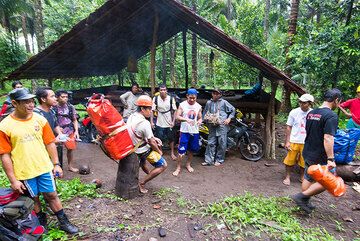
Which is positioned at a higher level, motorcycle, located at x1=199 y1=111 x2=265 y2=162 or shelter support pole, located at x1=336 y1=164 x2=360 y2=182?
motorcycle, located at x1=199 y1=111 x2=265 y2=162

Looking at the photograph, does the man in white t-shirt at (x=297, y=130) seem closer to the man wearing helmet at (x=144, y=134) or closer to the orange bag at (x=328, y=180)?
the orange bag at (x=328, y=180)

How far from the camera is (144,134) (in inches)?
173

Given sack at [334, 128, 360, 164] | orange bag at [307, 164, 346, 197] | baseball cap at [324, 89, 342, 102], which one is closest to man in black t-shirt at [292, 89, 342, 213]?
baseball cap at [324, 89, 342, 102]

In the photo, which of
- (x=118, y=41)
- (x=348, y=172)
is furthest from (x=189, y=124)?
(x=118, y=41)

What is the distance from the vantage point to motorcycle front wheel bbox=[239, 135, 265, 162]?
7246 millimetres

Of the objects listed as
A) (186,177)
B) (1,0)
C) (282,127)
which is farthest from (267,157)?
(1,0)

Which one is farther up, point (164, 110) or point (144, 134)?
point (164, 110)

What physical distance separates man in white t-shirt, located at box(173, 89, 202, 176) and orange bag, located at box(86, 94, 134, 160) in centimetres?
213

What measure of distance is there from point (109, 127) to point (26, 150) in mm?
1227

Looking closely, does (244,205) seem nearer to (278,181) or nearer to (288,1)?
(278,181)

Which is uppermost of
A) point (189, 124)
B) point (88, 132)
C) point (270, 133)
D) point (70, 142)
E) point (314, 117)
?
point (314, 117)

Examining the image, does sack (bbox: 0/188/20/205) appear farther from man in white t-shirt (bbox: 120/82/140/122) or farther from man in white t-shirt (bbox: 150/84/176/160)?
man in white t-shirt (bbox: 120/82/140/122)

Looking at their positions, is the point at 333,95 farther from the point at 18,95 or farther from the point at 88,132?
the point at 88,132

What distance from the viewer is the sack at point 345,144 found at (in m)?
5.30
